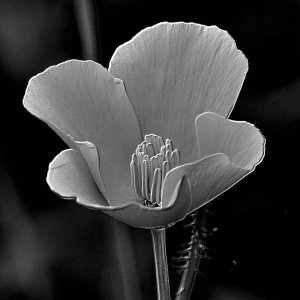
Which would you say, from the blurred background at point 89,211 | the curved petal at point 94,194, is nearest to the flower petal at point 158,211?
the curved petal at point 94,194

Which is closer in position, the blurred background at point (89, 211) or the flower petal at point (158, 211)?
the flower petal at point (158, 211)

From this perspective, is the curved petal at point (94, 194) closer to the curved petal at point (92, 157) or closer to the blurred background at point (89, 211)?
the curved petal at point (92, 157)

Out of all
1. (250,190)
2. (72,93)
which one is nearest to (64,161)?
(72,93)

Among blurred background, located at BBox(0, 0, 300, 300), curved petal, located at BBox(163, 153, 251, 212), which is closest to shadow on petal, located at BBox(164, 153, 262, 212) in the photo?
curved petal, located at BBox(163, 153, 251, 212)

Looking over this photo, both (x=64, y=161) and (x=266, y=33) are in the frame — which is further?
(x=266, y=33)

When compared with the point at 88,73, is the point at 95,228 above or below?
below

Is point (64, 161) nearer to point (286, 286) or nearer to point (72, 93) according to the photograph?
point (72, 93)
